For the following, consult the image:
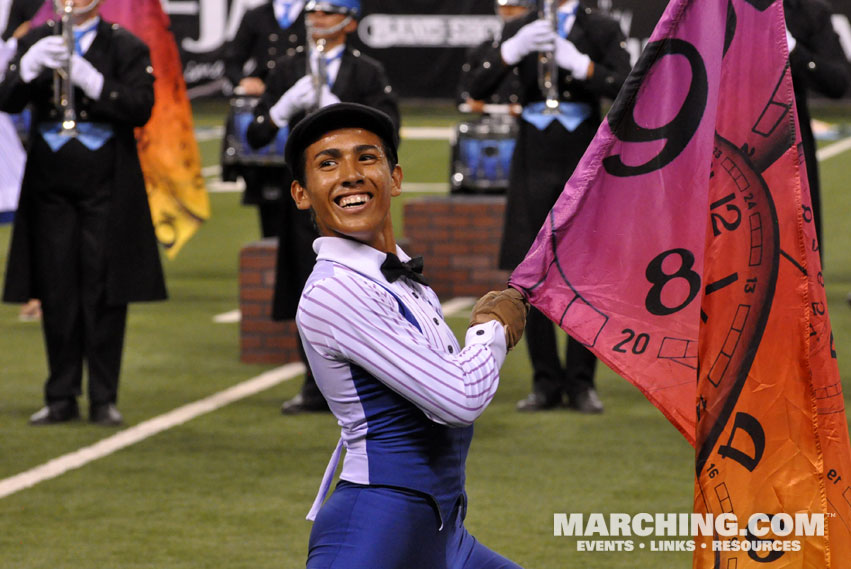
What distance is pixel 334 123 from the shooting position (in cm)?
321

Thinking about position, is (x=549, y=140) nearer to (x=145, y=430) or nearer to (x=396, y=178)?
(x=145, y=430)

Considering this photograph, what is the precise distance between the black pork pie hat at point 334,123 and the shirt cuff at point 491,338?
437 mm

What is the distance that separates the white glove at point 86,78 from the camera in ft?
22.4

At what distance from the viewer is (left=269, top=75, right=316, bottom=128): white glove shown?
7273 millimetres

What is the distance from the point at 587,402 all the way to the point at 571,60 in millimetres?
1618

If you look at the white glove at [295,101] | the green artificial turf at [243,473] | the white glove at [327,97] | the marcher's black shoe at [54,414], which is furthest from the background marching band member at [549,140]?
the marcher's black shoe at [54,414]

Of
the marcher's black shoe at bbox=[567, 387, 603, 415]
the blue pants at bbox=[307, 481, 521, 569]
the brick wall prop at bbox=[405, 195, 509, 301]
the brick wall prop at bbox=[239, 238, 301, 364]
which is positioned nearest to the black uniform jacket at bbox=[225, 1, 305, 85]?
the brick wall prop at bbox=[405, 195, 509, 301]

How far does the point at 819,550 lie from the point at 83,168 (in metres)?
4.47

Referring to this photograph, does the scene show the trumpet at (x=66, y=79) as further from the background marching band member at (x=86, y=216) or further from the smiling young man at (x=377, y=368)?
the smiling young man at (x=377, y=368)

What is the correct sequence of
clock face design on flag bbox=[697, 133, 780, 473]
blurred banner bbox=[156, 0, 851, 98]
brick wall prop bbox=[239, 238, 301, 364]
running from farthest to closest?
blurred banner bbox=[156, 0, 851, 98] → brick wall prop bbox=[239, 238, 301, 364] → clock face design on flag bbox=[697, 133, 780, 473]

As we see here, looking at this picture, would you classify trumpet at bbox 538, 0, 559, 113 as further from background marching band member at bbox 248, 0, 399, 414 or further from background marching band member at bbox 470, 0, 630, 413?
background marching band member at bbox 248, 0, 399, 414

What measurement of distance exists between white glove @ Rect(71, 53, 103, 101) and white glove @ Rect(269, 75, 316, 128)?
864 millimetres

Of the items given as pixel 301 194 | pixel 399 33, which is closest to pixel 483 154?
pixel 301 194

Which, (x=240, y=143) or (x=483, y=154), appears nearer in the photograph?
(x=240, y=143)
